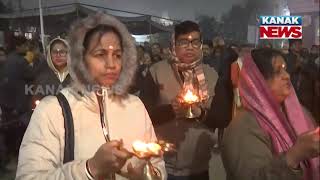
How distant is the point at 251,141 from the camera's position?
177 cm

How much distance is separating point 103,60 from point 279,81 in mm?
731

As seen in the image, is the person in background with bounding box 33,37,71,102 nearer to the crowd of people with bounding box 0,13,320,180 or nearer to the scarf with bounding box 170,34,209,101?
the scarf with bounding box 170,34,209,101

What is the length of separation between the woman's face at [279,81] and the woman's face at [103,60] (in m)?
0.65

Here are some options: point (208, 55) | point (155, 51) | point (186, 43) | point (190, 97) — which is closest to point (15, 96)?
point (208, 55)

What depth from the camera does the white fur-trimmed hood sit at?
6.03 ft

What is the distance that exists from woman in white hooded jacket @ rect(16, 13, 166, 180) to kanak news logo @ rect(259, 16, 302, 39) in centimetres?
74

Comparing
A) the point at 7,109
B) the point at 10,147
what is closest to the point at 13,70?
the point at 7,109

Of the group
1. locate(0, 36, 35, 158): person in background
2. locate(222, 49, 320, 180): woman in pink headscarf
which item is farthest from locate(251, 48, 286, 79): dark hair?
locate(0, 36, 35, 158): person in background

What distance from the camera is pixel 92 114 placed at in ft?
5.90

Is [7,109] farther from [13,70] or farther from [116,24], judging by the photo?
[116,24]

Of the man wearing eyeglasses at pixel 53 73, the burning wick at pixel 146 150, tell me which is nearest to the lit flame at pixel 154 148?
the burning wick at pixel 146 150

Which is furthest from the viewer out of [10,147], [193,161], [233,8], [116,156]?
[233,8]

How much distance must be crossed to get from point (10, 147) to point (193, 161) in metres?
3.79

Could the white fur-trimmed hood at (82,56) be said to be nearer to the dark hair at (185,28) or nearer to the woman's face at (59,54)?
the dark hair at (185,28)
